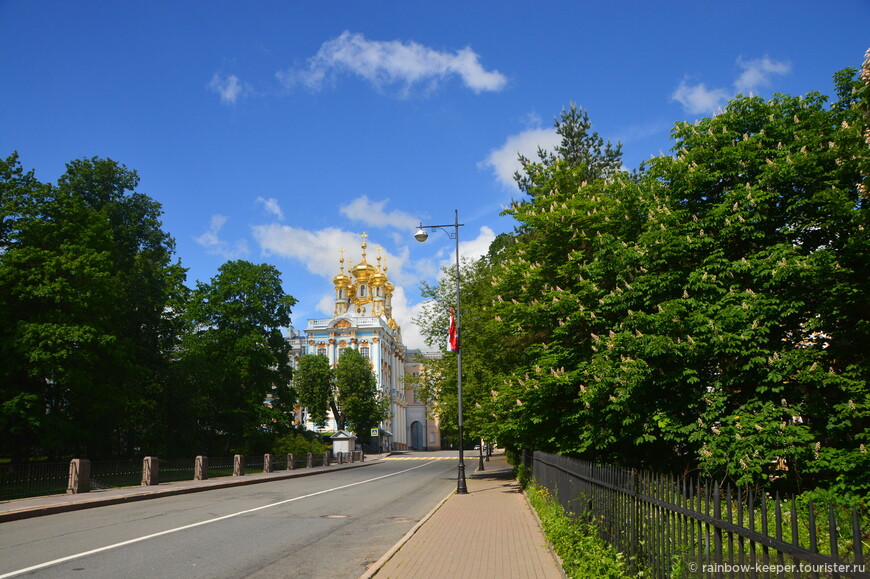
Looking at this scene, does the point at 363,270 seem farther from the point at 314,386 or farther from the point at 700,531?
the point at 700,531

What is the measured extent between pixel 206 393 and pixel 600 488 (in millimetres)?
39414

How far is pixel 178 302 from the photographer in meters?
41.1

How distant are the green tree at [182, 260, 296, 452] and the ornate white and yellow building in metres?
40.2

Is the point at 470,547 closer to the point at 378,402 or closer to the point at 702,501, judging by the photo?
the point at 702,501

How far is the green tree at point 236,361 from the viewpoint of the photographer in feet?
142

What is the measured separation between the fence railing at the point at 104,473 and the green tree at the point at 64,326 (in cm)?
330

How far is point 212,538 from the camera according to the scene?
11852 millimetres

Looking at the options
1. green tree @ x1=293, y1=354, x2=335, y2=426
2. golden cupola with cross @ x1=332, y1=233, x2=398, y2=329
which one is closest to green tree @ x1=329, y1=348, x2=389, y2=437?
green tree @ x1=293, y1=354, x2=335, y2=426

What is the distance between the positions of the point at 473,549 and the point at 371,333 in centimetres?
9168

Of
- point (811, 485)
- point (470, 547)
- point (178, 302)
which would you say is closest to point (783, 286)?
point (811, 485)

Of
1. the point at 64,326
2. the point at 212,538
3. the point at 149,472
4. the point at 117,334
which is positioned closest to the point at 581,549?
the point at 212,538

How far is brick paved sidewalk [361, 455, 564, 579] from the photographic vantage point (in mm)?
8562

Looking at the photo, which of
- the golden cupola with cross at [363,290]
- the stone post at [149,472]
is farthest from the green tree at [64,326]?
the golden cupola with cross at [363,290]

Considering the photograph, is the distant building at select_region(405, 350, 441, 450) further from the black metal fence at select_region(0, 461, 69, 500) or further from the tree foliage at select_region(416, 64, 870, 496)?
the tree foliage at select_region(416, 64, 870, 496)
